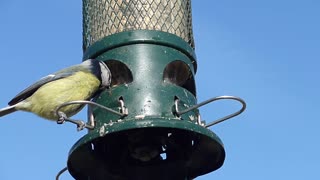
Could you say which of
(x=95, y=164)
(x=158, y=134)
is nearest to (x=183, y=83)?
(x=158, y=134)

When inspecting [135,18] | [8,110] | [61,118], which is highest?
[135,18]

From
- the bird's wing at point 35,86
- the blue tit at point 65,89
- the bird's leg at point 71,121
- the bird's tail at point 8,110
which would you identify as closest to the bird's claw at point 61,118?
the bird's leg at point 71,121

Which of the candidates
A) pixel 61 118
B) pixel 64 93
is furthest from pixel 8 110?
pixel 61 118

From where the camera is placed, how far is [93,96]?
14.1 ft

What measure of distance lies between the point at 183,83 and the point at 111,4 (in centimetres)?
80

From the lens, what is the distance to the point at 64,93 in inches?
171

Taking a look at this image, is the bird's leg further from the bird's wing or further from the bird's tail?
the bird's tail

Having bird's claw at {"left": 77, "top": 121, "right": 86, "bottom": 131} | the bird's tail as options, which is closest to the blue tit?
the bird's tail

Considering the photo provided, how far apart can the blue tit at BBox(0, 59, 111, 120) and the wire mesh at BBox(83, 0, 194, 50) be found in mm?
254

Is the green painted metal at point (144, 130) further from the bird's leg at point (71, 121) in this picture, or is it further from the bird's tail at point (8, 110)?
the bird's tail at point (8, 110)

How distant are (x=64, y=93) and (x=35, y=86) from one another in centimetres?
31

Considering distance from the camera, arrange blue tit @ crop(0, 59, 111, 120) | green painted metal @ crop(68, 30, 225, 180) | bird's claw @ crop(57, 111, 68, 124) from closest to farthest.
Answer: green painted metal @ crop(68, 30, 225, 180) → bird's claw @ crop(57, 111, 68, 124) → blue tit @ crop(0, 59, 111, 120)

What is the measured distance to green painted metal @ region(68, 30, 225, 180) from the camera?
375 cm

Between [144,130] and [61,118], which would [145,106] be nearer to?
[144,130]
